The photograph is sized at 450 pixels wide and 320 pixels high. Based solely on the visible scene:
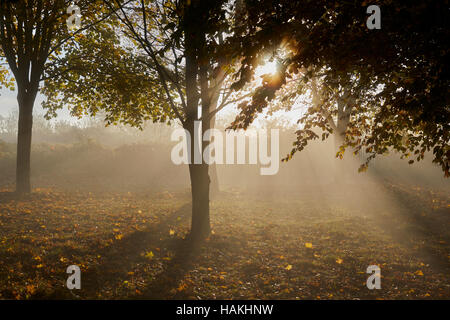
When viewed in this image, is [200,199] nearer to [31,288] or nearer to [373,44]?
[31,288]

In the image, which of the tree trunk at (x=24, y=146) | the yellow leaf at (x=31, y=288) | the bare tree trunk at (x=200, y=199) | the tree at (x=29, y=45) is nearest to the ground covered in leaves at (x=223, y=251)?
the yellow leaf at (x=31, y=288)

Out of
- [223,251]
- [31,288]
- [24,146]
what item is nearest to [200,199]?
[223,251]

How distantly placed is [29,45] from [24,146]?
417cm

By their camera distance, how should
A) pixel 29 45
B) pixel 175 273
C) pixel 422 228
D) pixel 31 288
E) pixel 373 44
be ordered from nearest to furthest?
1. pixel 373 44
2. pixel 31 288
3. pixel 175 273
4. pixel 422 228
5. pixel 29 45

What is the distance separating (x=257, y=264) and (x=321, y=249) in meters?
2.04

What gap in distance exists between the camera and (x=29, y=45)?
10680 millimetres

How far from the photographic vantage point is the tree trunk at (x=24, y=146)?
1135 centimetres

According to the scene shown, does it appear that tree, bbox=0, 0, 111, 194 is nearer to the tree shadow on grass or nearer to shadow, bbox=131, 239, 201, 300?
the tree shadow on grass

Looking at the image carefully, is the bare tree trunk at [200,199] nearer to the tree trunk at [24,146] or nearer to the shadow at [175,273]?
the shadow at [175,273]

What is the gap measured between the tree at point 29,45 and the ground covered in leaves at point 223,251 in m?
2.56

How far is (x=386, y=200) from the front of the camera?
12.9 metres

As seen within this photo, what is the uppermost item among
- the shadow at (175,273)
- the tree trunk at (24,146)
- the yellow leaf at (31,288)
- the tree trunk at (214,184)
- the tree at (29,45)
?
the tree at (29,45)

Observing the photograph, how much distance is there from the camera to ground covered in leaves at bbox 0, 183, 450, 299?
4.95m
